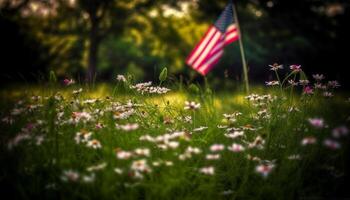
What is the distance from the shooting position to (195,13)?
20.7m

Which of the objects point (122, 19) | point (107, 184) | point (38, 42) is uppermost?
point (122, 19)

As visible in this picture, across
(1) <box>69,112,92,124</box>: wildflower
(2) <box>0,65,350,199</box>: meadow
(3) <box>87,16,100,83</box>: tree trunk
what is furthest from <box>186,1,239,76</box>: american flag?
(3) <box>87,16,100,83</box>: tree trunk

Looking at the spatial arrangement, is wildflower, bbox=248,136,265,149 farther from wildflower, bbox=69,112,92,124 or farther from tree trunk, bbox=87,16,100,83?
tree trunk, bbox=87,16,100,83

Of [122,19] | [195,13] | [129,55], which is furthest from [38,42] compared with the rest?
[129,55]

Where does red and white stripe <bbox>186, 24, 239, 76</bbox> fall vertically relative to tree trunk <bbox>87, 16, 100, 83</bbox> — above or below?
below

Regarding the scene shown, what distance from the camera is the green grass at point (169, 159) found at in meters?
2.39

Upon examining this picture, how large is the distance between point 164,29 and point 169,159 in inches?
732

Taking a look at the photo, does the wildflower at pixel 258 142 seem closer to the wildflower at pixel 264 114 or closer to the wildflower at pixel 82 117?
the wildflower at pixel 264 114

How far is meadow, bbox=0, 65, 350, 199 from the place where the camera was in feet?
7.61

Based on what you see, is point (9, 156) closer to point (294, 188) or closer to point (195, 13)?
point (294, 188)

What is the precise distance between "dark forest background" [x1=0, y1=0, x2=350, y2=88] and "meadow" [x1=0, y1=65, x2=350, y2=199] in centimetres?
1157

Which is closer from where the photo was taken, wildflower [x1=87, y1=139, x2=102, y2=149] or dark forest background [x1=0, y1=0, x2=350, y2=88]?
wildflower [x1=87, y1=139, x2=102, y2=149]

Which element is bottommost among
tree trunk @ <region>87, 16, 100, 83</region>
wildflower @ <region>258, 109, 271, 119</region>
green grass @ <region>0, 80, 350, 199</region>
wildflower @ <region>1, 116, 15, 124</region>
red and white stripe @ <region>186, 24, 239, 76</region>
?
green grass @ <region>0, 80, 350, 199</region>

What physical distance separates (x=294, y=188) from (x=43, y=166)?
63.7 inches
